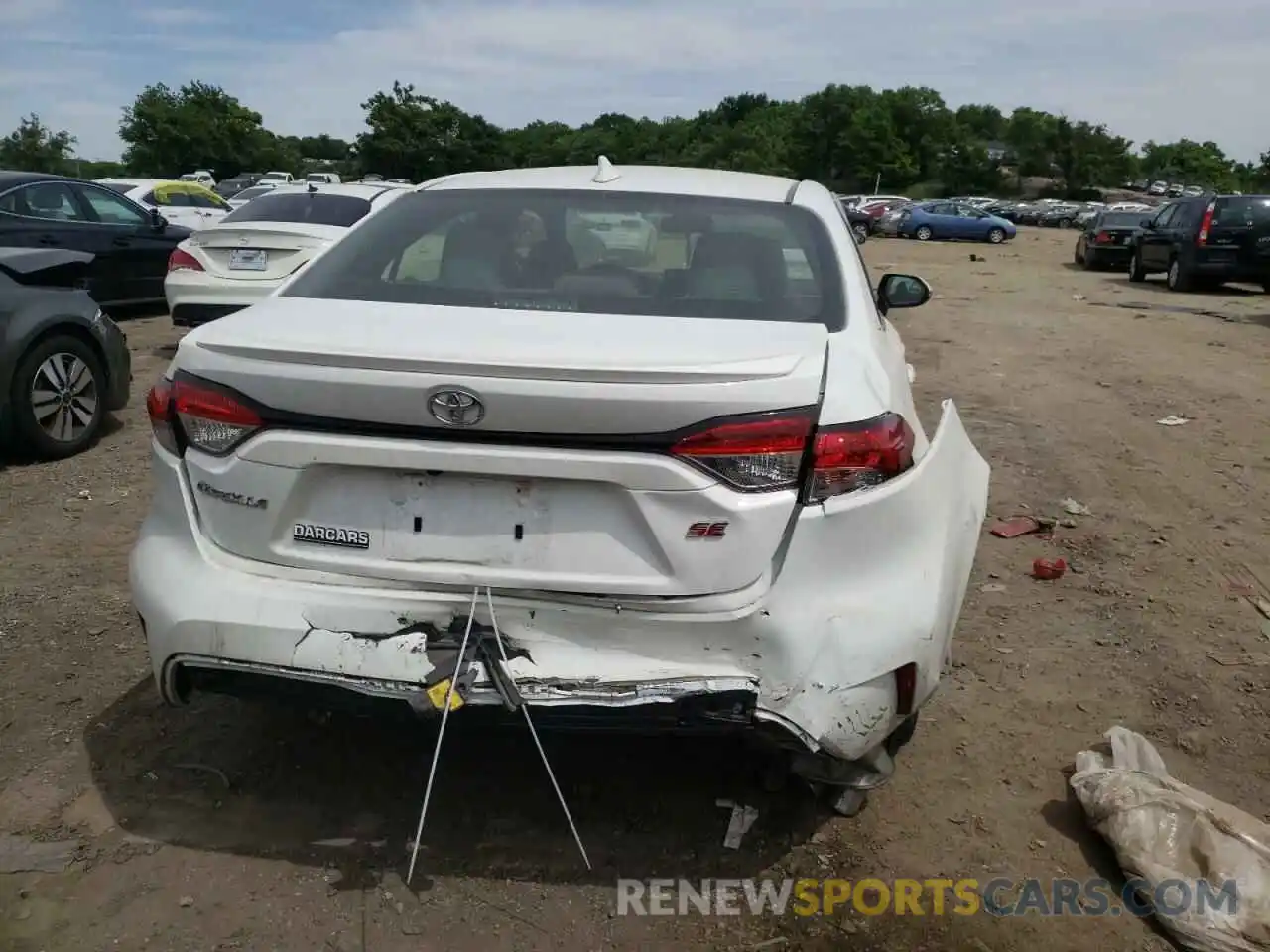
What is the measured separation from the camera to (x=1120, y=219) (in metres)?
24.3

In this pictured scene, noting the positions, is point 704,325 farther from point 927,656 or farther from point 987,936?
point 987,936

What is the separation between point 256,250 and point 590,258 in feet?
22.1

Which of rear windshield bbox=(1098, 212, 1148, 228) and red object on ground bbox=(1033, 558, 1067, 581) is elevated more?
red object on ground bbox=(1033, 558, 1067, 581)

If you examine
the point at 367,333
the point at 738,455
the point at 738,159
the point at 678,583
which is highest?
the point at 367,333

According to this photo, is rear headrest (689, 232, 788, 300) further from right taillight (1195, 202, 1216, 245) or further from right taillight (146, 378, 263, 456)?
right taillight (1195, 202, 1216, 245)

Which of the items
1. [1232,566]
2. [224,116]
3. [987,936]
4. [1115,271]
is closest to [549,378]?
[987,936]

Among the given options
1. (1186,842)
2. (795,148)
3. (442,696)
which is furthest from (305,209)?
(795,148)

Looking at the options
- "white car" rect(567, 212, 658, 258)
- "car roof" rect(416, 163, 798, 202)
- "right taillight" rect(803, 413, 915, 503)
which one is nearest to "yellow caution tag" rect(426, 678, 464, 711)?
"right taillight" rect(803, 413, 915, 503)

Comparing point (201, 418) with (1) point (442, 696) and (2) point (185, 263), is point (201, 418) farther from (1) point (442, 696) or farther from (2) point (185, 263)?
(2) point (185, 263)

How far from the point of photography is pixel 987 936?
8.56ft

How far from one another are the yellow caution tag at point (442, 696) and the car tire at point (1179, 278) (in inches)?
735

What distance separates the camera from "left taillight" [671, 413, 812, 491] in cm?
240

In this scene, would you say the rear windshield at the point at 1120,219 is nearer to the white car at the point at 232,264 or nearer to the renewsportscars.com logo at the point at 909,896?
the white car at the point at 232,264

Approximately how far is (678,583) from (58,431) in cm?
517
